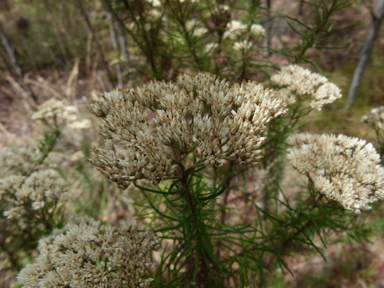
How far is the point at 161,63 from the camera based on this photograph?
2.23 meters

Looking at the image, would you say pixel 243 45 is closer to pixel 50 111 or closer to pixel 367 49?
pixel 50 111

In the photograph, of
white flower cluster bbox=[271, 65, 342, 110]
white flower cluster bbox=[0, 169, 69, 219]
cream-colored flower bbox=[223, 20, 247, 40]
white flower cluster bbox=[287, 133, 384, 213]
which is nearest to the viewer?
white flower cluster bbox=[287, 133, 384, 213]

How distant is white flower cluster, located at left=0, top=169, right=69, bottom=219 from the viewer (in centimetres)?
156

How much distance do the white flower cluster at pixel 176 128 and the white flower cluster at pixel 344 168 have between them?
54cm

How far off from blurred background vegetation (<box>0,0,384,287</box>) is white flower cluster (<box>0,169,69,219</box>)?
0.90 meters

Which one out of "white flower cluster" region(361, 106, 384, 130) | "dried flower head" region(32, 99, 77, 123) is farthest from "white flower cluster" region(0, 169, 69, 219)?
"white flower cluster" region(361, 106, 384, 130)

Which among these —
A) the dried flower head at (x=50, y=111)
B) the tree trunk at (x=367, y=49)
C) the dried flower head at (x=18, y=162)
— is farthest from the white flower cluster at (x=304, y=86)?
the tree trunk at (x=367, y=49)

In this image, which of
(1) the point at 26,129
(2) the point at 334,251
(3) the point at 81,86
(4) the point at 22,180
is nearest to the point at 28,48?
(3) the point at 81,86

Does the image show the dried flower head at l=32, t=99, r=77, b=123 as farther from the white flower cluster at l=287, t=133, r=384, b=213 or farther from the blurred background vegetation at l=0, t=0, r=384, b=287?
the white flower cluster at l=287, t=133, r=384, b=213

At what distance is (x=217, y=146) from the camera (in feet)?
3.14

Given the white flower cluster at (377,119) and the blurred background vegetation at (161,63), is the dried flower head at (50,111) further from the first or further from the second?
the white flower cluster at (377,119)

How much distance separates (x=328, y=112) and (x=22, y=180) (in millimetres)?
6837

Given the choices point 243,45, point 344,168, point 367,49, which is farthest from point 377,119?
point 367,49

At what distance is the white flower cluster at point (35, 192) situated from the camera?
1.56 metres
